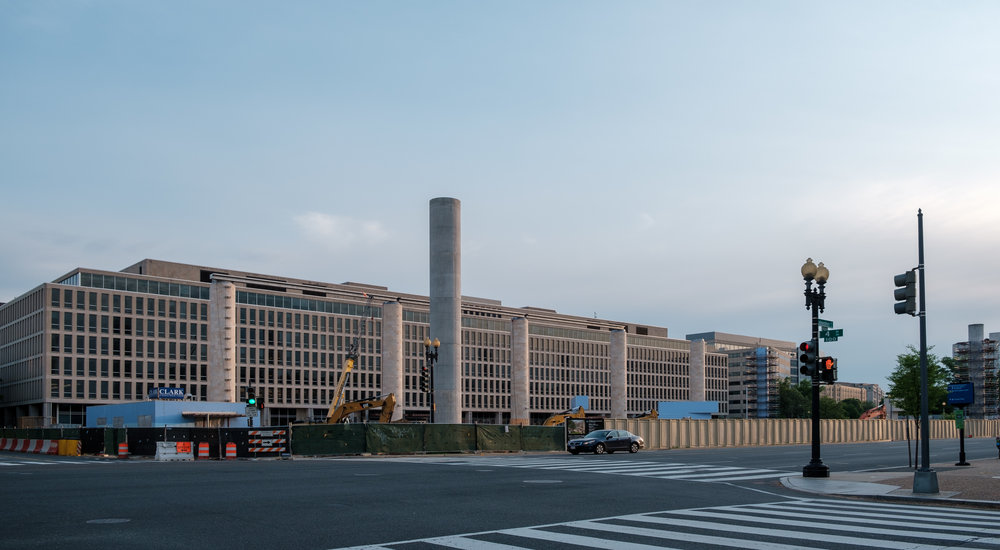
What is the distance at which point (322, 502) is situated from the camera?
687 inches

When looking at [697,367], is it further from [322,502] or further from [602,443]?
[322,502]

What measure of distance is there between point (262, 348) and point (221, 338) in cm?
3837

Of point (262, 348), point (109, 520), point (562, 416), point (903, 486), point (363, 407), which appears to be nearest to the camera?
point (109, 520)

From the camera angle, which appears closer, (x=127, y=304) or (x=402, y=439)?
(x=402, y=439)

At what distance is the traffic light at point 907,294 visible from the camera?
2041cm

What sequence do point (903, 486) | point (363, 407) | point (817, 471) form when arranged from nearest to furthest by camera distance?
point (903, 486), point (817, 471), point (363, 407)

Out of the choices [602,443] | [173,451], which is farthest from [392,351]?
[173,451]

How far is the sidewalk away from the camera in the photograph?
19156mm

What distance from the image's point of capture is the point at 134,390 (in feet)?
391

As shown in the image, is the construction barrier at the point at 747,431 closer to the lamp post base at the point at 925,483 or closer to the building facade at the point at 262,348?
the lamp post base at the point at 925,483

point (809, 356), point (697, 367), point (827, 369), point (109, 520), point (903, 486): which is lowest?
point (697, 367)

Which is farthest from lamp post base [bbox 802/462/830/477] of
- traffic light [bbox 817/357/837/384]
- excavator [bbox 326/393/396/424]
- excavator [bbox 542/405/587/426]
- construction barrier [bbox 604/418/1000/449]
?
excavator [bbox 542/405/587/426]

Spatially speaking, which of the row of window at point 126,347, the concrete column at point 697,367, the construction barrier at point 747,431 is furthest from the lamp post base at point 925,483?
the concrete column at point 697,367

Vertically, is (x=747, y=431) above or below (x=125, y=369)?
below
